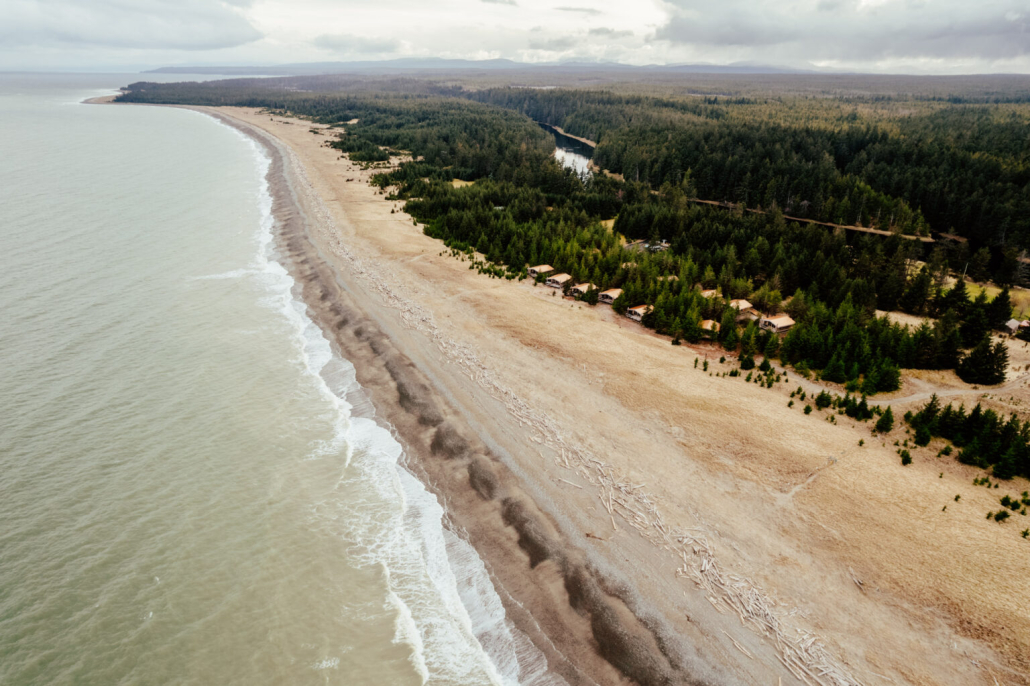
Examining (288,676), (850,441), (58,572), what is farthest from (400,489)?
(850,441)

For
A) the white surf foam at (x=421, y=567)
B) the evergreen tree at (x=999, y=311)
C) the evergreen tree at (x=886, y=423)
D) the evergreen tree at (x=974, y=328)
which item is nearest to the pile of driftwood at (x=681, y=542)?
the white surf foam at (x=421, y=567)

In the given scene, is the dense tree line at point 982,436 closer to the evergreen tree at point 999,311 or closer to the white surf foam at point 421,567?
the evergreen tree at point 999,311

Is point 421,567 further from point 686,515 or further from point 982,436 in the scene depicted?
point 982,436

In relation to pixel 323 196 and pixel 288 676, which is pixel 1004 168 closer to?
pixel 323 196

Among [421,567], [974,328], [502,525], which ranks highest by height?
[974,328]

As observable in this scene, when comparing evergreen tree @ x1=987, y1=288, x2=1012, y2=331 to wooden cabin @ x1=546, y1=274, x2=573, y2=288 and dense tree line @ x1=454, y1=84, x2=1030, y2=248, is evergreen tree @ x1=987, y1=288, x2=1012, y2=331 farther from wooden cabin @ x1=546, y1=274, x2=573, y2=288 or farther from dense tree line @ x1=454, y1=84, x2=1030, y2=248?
wooden cabin @ x1=546, y1=274, x2=573, y2=288

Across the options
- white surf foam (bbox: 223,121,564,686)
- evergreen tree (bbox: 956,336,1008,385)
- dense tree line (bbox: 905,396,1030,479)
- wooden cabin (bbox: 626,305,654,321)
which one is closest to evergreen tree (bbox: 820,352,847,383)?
dense tree line (bbox: 905,396,1030,479)

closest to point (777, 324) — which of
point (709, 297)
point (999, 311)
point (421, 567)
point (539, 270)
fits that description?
point (709, 297)
